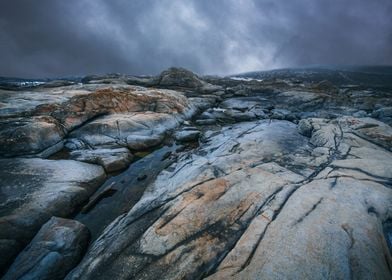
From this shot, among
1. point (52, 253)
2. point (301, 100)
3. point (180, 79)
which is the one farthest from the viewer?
point (180, 79)

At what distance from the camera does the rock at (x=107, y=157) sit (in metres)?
10.8

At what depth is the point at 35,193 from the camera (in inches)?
311

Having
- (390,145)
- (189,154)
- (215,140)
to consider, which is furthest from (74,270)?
(390,145)

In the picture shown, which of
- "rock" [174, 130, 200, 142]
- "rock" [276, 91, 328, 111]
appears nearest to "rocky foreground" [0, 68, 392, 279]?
"rock" [174, 130, 200, 142]

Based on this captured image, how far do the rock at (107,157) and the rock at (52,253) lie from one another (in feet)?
14.3

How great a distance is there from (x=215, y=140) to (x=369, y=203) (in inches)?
312

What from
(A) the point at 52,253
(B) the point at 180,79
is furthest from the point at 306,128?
(B) the point at 180,79

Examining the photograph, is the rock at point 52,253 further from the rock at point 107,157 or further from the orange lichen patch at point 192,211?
the rock at point 107,157

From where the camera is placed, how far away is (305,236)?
202 inches

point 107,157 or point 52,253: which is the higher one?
point 107,157

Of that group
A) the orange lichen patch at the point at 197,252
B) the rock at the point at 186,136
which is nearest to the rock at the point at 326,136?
the rock at the point at 186,136

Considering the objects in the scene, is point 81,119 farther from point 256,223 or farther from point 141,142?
point 256,223

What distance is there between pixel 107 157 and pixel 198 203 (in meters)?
6.47

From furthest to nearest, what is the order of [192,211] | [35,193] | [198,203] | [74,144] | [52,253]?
1. [74,144]
2. [35,193]
3. [198,203]
4. [192,211]
5. [52,253]
